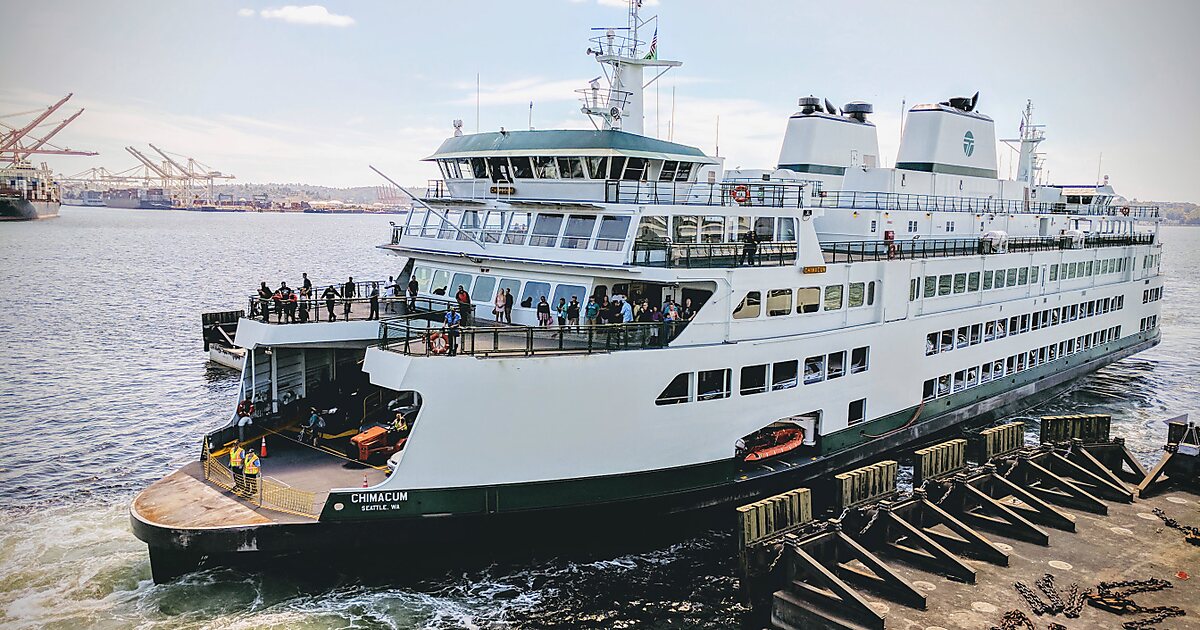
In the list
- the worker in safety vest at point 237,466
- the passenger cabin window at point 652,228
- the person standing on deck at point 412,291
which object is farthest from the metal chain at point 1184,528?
the worker in safety vest at point 237,466

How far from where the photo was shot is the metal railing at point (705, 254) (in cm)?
1917

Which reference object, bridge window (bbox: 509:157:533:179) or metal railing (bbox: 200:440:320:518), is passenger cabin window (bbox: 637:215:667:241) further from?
metal railing (bbox: 200:440:320:518)

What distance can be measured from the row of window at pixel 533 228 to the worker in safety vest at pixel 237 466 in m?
7.07

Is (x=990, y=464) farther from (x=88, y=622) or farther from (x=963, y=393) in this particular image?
(x=88, y=622)

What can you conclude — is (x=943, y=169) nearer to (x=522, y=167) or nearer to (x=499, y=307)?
(x=522, y=167)

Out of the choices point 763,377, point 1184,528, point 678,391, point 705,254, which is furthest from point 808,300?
point 1184,528

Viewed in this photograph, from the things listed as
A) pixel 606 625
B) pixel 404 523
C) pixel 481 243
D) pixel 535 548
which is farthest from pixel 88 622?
pixel 481 243

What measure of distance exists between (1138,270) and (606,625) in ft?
110

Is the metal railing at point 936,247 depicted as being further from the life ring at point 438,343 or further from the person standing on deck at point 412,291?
the life ring at point 438,343

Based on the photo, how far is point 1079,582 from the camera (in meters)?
15.6

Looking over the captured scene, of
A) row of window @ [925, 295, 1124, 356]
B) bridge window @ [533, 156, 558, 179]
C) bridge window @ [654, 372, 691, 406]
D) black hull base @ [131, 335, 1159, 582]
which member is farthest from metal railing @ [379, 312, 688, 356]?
row of window @ [925, 295, 1124, 356]

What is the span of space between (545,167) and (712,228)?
439 cm

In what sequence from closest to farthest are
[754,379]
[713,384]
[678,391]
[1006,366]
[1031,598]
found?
[1031,598] → [678,391] → [713,384] → [754,379] → [1006,366]

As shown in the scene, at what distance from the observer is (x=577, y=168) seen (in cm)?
2098
